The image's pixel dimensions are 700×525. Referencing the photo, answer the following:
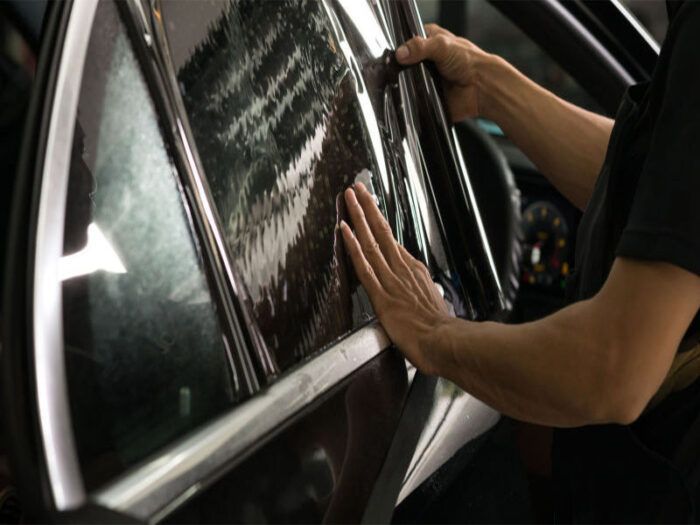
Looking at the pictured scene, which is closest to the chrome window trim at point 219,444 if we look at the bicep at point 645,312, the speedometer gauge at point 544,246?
the bicep at point 645,312

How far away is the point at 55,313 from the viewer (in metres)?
0.85

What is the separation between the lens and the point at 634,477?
1.45m

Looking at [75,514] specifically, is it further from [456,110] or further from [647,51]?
[647,51]

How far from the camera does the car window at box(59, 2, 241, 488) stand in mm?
896

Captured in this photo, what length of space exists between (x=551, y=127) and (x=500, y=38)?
2.13 metres

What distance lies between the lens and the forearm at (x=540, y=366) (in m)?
1.17

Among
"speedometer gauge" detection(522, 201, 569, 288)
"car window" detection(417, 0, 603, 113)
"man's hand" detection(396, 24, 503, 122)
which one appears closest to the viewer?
"man's hand" detection(396, 24, 503, 122)

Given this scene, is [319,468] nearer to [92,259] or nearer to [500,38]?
[92,259]

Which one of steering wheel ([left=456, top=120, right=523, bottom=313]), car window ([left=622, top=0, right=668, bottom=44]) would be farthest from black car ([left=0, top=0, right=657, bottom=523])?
car window ([left=622, top=0, right=668, bottom=44])

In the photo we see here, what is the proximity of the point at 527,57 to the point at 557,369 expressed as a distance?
288 centimetres

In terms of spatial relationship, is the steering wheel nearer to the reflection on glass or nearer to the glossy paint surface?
the glossy paint surface

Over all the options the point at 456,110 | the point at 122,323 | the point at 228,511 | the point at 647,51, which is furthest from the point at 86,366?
the point at 647,51

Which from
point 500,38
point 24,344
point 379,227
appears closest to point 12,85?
point 24,344

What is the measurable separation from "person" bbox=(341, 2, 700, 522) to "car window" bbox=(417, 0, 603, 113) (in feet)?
6.54
